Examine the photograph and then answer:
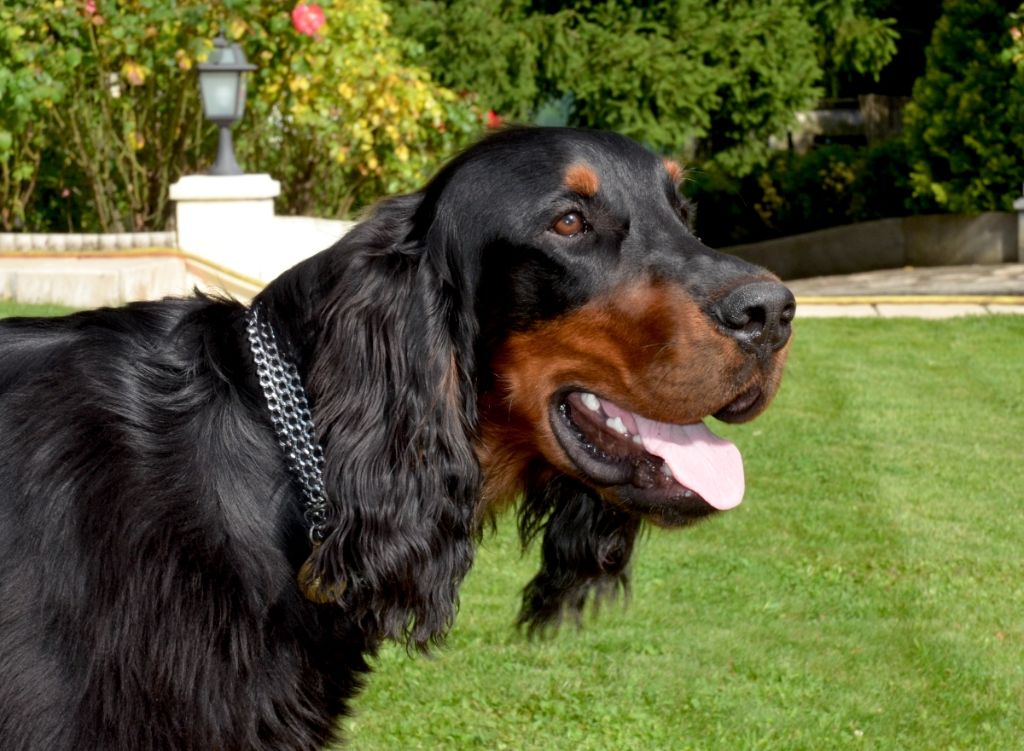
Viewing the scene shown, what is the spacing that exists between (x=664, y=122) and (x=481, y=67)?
2574 mm

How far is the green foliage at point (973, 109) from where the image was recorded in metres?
15.2

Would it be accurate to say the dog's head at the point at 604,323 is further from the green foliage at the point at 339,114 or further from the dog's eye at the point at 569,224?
the green foliage at the point at 339,114

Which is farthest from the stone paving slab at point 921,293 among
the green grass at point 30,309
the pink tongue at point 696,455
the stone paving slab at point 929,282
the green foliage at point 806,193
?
the pink tongue at point 696,455

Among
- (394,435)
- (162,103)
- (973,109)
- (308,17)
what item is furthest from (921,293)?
(394,435)

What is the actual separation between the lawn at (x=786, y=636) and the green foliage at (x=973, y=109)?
29.2 feet

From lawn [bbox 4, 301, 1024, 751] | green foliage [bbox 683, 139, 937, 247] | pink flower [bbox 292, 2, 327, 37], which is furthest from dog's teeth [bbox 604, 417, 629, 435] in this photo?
green foliage [bbox 683, 139, 937, 247]

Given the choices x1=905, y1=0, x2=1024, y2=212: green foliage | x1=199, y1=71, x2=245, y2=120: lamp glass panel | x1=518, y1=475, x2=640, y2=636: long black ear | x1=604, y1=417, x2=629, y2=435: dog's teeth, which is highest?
x1=604, y1=417, x2=629, y2=435: dog's teeth

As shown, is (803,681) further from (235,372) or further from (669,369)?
(235,372)

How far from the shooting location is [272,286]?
9.50 feet

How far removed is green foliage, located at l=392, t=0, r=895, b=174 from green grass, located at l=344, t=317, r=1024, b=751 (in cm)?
1167

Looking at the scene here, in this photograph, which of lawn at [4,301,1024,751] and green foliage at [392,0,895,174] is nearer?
lawn at [4,301,1024,751]

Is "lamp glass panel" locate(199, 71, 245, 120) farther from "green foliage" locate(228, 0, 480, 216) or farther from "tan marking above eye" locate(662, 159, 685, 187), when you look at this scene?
"tan marking above eye" locate(662, 159, 685, 187)

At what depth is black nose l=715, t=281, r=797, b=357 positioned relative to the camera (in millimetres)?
2803

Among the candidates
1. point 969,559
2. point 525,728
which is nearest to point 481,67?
point 969,559
